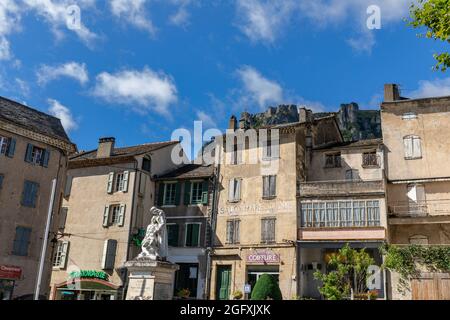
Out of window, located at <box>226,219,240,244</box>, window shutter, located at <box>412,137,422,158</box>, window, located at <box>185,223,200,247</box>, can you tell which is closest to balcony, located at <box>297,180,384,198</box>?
window shutter, located at <box>412,137,422,158</box>

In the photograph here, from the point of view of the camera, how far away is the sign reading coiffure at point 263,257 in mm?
30750

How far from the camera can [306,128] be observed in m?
35.6

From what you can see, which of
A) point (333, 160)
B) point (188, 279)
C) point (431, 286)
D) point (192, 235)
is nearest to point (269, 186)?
point (333, 160)

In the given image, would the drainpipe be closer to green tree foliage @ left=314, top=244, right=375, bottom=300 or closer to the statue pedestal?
green tree foliage @ left=314, top=244, right=375, bottom=300

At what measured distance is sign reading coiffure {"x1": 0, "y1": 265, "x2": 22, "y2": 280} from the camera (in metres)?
25.3

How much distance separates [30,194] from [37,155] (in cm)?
270

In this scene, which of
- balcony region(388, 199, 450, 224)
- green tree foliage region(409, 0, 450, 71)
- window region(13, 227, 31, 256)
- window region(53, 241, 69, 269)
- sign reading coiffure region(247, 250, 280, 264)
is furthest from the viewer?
window region(53, 241, 69, 269)

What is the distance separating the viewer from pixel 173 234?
34938 mm

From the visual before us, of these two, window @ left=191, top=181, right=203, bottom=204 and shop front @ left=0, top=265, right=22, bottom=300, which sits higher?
window @ left=191, top=181, right=203, bottom=204

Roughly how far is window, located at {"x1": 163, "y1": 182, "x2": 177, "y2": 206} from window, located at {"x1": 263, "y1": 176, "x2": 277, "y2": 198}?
7614 millimetres

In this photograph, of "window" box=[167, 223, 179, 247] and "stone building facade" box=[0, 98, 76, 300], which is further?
"window" box=[167, 223, 179, 247]

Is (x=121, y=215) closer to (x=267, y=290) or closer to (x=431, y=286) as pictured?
(x=267, y=290)
